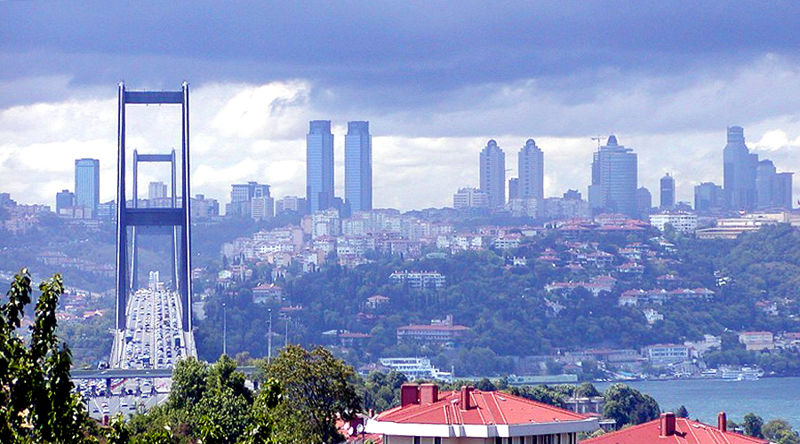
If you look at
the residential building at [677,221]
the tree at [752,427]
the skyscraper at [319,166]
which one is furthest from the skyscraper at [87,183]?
the tree at [752,427]

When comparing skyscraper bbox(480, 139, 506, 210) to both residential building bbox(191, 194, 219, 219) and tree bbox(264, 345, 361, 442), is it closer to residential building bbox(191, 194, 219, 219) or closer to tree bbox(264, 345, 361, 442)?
residential building bbox(191, 194, 219, 219)

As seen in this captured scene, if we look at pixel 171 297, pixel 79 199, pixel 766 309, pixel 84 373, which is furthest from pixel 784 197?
pixel 84 373

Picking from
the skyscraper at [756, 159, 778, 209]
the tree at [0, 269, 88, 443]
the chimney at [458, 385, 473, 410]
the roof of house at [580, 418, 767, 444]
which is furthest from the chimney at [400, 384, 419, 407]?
the skyscraper at [756, 159, 778, 209]

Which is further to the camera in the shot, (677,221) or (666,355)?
(677,221)

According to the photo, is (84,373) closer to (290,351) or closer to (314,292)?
(290,351)

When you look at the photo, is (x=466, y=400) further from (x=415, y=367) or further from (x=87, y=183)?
(x=87, y=183)

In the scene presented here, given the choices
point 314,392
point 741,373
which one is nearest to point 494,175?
point 741,373
